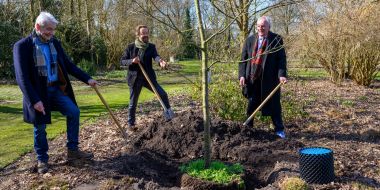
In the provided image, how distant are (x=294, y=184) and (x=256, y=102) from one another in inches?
113

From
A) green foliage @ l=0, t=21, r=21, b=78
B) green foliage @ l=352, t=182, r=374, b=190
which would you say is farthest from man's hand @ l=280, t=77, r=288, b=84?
green foliage @ l=0, t=21, r=21, b=78

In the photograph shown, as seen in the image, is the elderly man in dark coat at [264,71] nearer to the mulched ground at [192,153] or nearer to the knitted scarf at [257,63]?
the knitted scarf at [257,63]

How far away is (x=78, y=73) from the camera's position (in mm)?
5875

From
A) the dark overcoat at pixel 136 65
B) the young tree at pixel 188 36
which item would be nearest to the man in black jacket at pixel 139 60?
the dark overcoat at pixel 136 65

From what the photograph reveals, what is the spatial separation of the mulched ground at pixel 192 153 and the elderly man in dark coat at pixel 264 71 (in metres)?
0.50

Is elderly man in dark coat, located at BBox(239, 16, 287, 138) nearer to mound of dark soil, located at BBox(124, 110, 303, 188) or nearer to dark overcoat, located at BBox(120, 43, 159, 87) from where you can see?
mound of dark soil, located at BBox(124, 110, 303, 188)

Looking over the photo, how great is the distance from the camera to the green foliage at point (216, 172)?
15.8 feet

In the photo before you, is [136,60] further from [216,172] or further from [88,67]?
[88,67]

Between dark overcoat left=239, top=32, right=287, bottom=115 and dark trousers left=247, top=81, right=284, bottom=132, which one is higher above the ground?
dark overcoat left=239, top=32, right=287, bottom=115

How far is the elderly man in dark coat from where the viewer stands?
673 centimetres

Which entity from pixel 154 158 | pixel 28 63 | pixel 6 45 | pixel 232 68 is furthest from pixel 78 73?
pixel 6 45

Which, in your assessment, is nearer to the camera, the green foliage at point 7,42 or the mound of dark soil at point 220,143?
the mound of dark soil at point 220,143

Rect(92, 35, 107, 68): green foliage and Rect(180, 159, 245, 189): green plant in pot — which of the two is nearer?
Rect(180, 159, 245, 189): green plant in pot

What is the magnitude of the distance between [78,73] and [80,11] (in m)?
20.9
